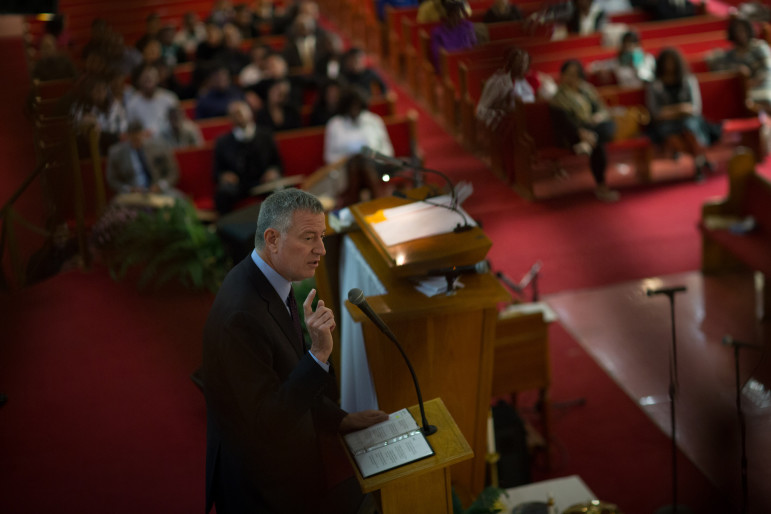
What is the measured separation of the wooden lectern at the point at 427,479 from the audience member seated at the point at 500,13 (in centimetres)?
154

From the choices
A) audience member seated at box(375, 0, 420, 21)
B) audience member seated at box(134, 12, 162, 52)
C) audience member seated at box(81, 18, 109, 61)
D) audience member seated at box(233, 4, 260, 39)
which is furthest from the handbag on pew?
audience member seated at box(233, 4, 260, 39)

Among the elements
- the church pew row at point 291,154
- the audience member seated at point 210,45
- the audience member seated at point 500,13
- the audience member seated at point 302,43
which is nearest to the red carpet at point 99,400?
the audience member seated at point 500,13

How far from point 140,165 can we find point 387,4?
2.49 m

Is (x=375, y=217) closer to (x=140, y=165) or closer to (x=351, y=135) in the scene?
(x=140, y=165)

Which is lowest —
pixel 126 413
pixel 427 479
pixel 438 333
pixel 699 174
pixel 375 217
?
pixel 699 174

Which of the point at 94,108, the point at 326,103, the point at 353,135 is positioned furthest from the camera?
the point at 326,103

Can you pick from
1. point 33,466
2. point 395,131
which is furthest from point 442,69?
point 395,131

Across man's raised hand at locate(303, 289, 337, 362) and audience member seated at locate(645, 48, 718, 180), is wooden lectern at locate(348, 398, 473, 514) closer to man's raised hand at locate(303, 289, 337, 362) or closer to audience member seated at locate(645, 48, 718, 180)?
man's raised hand at locate(303, 289, 337, 362)

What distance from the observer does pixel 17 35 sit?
4.92 meters

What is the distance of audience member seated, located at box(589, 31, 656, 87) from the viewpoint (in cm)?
759

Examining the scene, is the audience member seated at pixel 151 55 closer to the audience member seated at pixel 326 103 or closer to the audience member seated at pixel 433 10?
the audience member seated at pixel 326 103

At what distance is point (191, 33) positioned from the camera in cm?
1018

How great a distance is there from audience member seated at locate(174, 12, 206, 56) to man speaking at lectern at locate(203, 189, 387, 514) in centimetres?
810

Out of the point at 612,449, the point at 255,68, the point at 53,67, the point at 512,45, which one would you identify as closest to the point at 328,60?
the point at 255,68
